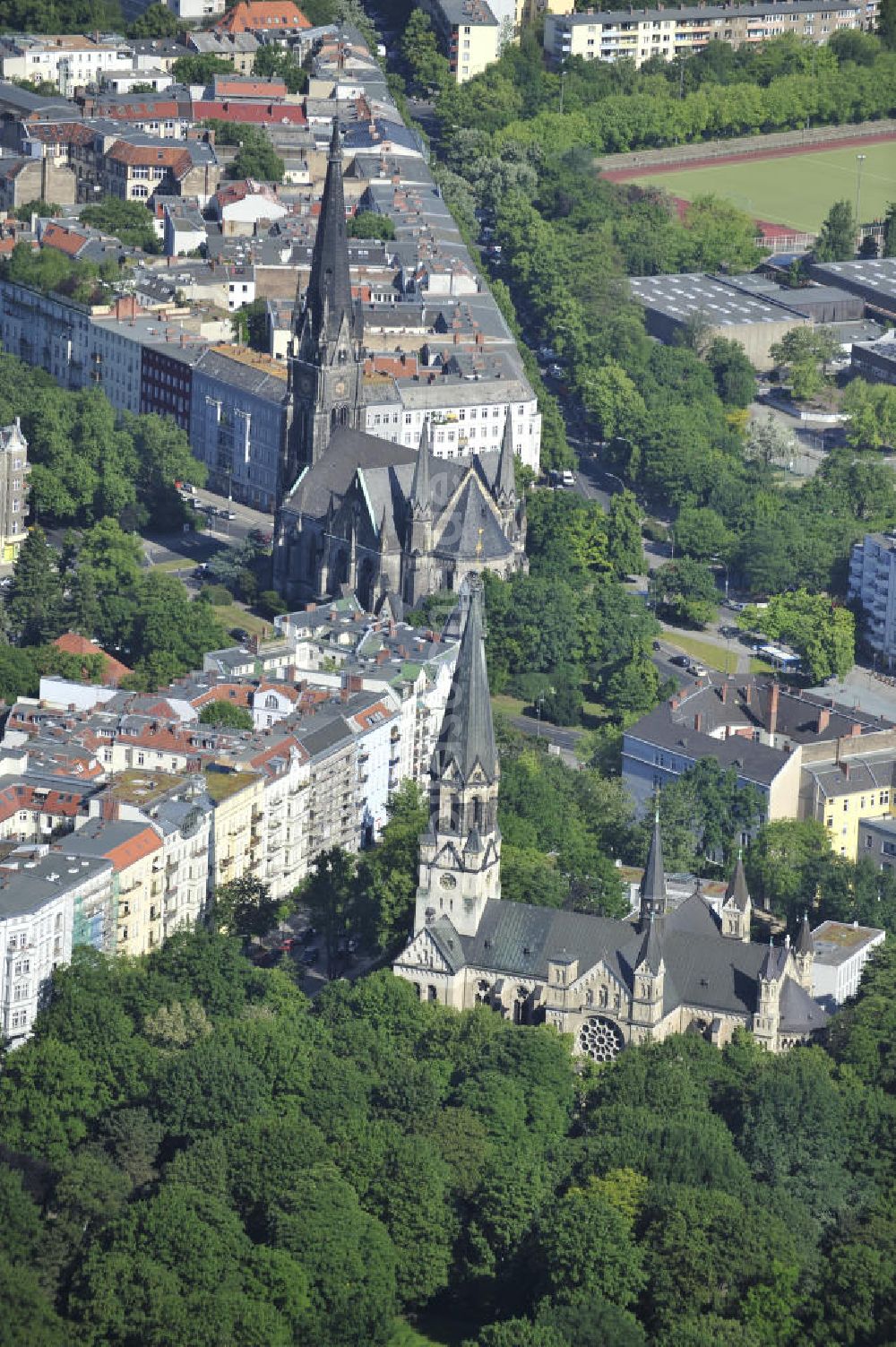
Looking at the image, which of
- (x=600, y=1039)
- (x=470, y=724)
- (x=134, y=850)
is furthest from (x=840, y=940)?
(x=134, y=850)

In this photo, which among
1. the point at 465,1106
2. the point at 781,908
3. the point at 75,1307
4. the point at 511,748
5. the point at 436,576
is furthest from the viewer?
the point at 436,576

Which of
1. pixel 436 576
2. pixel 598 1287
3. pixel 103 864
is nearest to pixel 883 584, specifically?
pixel 436 576

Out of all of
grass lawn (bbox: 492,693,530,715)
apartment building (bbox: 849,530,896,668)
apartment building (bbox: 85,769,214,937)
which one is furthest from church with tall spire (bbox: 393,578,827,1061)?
apartment building (bbox: 849,530,896,668)

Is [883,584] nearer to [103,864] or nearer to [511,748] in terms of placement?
[511,748]

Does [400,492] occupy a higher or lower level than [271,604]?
higher

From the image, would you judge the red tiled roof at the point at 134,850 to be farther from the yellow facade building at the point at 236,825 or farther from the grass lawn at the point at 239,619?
the grass lawn at the point at 239,619

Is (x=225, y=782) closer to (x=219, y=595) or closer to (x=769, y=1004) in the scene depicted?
(x=769, y=1004)
